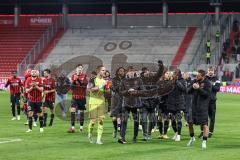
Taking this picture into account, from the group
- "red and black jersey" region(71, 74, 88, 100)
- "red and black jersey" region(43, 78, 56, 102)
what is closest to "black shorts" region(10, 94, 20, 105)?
"red and black jersey" region(43, 78, 56, 102)

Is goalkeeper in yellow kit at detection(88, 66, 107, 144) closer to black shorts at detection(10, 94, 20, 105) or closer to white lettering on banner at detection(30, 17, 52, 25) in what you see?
black shorts at detection(10, 94, 20, 105)

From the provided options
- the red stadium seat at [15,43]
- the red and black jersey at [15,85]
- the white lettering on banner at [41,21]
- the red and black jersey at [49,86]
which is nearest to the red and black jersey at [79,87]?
the red and black jersey at [49,86]

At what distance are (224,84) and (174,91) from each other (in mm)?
34098

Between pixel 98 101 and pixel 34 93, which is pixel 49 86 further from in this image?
pixel 98 101

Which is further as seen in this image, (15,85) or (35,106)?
(15,85)

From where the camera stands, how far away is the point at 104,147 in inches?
765

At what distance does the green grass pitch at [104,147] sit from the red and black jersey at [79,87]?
4.22ft

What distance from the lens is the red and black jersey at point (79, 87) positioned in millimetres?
23984

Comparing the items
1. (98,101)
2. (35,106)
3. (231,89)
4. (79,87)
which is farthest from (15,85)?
(231,89)

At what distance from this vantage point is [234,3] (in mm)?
65875

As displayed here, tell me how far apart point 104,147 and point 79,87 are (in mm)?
5092

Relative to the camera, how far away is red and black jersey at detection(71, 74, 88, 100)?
23984 millimetres

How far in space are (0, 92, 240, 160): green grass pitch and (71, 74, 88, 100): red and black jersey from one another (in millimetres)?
1287

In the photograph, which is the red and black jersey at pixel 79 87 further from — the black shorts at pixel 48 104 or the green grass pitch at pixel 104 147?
the black shorts at pixel 48 104
